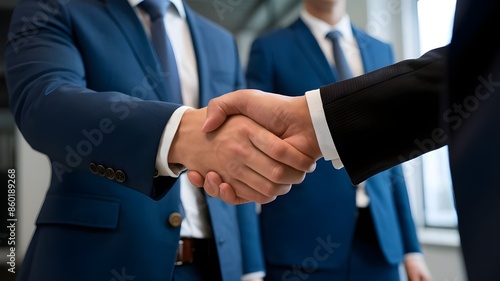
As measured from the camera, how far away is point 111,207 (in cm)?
94

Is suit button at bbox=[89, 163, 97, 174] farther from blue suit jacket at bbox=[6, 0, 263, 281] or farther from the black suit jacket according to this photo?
the black suit jacket

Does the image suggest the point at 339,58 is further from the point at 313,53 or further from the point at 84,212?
the point at 84,212

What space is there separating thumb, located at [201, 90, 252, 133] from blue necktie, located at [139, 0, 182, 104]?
5.3 inches

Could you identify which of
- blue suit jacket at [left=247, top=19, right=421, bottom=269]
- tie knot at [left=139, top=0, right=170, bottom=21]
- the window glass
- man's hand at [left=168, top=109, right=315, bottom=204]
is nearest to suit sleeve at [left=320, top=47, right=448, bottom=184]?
man's hand at [left=168, top=109, right=315, bottom=204]

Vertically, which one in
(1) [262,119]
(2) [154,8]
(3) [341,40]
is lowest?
(1) [262,119]

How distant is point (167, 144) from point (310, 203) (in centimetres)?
67

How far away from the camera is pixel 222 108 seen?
0.96 m

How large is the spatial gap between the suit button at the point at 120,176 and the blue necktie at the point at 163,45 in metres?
0.23

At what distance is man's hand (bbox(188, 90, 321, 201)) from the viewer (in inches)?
36.8

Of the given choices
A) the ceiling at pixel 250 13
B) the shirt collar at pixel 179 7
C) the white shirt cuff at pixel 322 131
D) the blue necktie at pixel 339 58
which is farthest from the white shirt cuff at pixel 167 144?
the ceiling at pixel 250 13

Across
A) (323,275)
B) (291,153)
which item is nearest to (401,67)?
(291,153)

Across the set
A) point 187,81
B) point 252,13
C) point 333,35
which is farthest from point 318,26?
point 252,13

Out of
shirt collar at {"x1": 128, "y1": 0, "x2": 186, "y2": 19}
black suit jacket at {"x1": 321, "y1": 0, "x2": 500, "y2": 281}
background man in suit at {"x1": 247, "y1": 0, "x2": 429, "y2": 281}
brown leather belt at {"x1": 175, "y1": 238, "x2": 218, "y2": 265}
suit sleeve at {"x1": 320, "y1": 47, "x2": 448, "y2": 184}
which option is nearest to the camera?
black suit jacket at {"x1": 321, "y1": 0, "x2": 500, "y2": 281}

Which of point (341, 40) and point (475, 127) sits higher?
point (341, 40)
